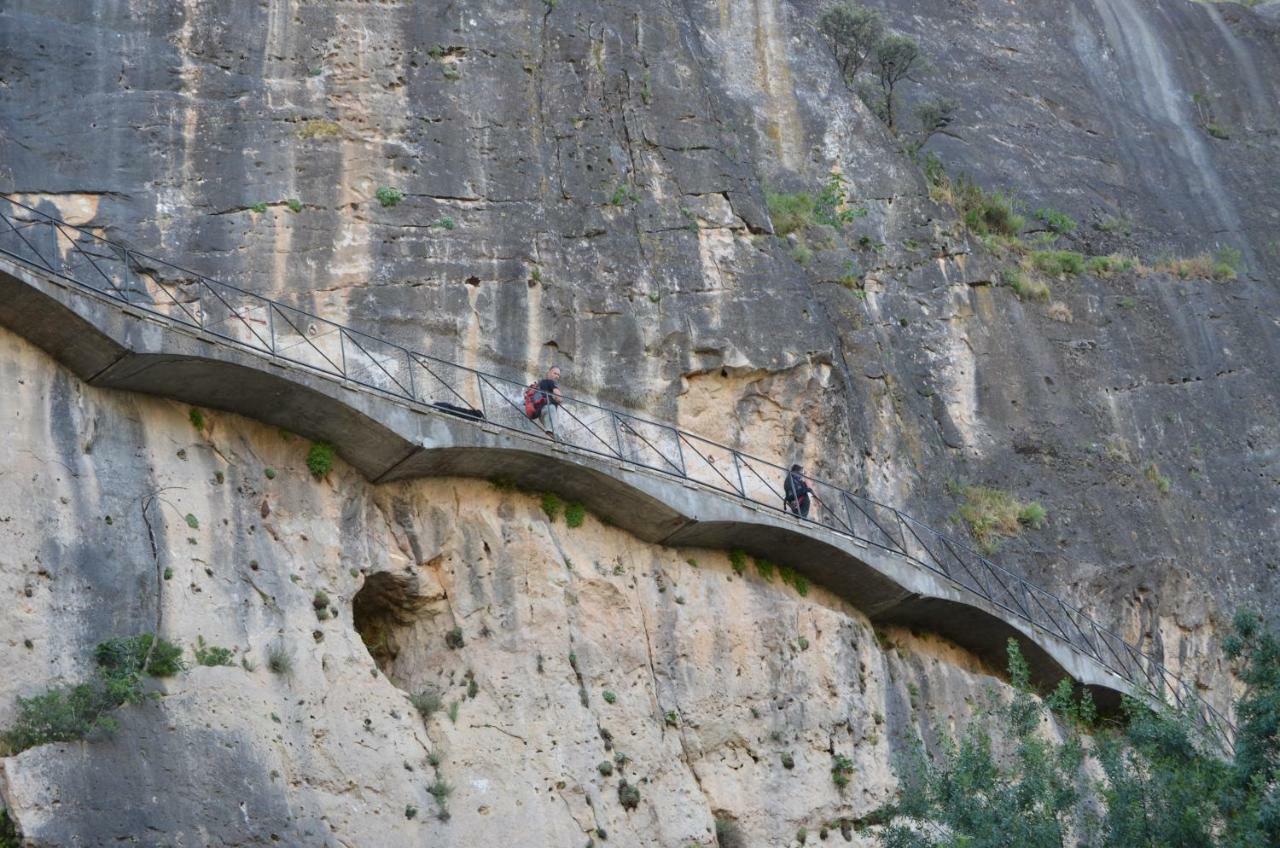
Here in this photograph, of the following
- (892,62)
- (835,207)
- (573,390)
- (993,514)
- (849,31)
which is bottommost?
(993,514)

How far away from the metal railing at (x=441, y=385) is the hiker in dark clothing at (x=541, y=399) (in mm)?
120

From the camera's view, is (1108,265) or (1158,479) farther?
(1108,265)

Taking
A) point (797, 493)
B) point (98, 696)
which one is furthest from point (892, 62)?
point (98, 696)

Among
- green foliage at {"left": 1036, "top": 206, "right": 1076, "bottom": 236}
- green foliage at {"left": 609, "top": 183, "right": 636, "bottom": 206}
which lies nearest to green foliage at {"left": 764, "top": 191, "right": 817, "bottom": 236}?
green foliage at {"left": 609, "top": 183, "right": 636, "bottom": 206}

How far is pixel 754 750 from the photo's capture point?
18.3 meters

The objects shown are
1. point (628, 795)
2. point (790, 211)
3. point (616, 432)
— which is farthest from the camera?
point (790, 211)

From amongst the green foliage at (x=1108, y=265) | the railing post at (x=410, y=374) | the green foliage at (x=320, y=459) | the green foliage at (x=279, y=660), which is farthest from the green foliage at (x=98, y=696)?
the green foliage at (x=1108, y=265)

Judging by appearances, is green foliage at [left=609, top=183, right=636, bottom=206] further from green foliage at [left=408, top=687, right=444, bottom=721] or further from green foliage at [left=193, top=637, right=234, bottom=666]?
green foliage at [left=193, top=637, right=234, bottom=666]

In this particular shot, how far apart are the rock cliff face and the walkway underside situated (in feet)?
0.98

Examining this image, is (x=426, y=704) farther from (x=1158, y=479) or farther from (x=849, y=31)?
(x=849, y=31)

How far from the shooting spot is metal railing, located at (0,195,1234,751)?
1772cm

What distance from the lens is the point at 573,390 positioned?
19.7 m

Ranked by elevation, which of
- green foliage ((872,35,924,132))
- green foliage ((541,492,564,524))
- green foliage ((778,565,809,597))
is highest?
green foliage ((872,35,924,132))

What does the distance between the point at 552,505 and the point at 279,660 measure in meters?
3.67
